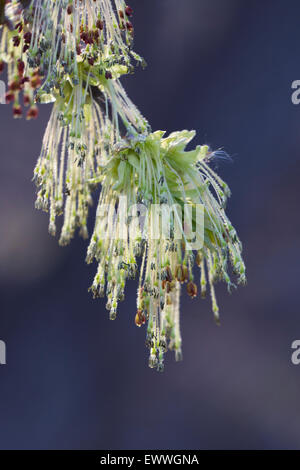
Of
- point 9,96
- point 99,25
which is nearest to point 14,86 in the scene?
point 9,96

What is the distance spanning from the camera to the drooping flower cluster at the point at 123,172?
45 centimetres

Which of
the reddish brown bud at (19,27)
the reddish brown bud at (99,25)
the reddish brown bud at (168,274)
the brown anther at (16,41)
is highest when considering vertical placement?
the reddish brown bud at (99,25)

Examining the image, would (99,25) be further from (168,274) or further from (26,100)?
(168,274)

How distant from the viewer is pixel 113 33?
0.50 metres

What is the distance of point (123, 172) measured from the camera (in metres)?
0.49

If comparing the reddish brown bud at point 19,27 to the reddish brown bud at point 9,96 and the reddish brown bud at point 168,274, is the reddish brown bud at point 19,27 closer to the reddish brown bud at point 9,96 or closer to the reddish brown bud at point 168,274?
the reddish brown bud at point 9,96

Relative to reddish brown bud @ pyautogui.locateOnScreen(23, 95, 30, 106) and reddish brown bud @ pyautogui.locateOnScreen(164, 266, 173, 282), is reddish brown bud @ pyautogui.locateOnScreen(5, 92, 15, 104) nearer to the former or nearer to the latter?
reddish brown bud @ pyautogui.locateOnScreen(23, 95, 30, 106)

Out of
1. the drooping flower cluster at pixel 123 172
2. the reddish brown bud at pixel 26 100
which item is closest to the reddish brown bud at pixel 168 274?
the drooping flower cluster at pixel 123 172

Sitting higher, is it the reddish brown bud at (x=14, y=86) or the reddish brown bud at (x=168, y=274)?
the reddish brown bud at (x=14, y=86)

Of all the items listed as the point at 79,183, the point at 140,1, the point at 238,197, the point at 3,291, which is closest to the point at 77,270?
the point at 3,291

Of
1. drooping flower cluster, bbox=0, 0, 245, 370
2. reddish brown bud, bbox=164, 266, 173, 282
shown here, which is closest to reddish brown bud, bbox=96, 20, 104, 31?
drooping flower cluster, bbox=0, 0, 245, 370

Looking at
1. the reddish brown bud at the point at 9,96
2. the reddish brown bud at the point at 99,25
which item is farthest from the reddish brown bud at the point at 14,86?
the reddish brown bud at the point at 99,25

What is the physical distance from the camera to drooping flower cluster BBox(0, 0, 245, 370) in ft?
1.48

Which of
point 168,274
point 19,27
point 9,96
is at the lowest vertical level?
point 168,274
